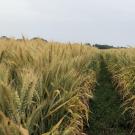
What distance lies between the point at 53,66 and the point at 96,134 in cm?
254

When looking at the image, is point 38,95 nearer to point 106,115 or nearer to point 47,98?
point 47,98

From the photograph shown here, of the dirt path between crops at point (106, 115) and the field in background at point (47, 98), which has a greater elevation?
the field in background at point (47, 98)

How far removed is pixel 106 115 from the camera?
27.5 feet

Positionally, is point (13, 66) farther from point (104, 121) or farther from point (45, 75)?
point (104, 121)

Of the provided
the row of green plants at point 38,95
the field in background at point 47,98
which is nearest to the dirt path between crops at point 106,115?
the field in background at point 47,98

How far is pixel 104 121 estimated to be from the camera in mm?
7871

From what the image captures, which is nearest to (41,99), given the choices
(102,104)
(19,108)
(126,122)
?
(19,108)

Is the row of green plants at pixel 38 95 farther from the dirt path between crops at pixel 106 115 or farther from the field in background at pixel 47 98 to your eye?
the dirt path between crops at pixel 106 115

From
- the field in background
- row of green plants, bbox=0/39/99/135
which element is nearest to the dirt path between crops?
the field in background

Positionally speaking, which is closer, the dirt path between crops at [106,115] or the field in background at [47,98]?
the field in background at [47,98]

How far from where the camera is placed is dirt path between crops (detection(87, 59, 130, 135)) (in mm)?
7215

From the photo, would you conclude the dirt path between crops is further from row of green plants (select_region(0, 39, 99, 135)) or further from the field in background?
row of green plants (select_region(0, 39, 99, 135))

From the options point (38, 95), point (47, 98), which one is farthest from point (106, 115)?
point (38, 95)

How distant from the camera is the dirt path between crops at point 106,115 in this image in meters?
7.21
